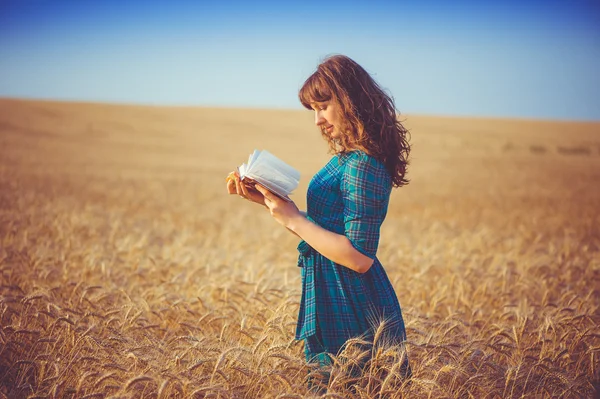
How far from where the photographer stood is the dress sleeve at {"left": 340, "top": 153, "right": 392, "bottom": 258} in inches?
81.6

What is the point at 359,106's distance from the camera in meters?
2.15

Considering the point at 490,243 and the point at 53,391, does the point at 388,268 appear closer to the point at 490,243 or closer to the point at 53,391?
the point at 490,243

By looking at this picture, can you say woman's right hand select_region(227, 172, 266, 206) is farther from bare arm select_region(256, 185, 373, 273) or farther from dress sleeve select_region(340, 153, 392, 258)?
dress sleeve select_region(340, 153, 392, 258)

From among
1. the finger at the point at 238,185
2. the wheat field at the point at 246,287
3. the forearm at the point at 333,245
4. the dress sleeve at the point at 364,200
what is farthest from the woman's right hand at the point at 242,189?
the wheat field at the point at 246,287

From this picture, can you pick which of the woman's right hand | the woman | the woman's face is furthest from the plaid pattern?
the woman's right hand

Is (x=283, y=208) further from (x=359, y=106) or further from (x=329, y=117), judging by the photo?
(x=359, y=106)

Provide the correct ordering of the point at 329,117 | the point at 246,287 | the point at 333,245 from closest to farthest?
the point at 333,245
the point at 329,117
the point at 246,287

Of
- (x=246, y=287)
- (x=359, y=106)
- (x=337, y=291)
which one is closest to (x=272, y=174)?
(x=359, y=106)

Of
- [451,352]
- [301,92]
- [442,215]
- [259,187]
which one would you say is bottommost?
[442,215]

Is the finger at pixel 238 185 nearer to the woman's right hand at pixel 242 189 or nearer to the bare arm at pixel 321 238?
the woman's right hand at pixel 242 189

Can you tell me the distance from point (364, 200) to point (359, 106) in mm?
423

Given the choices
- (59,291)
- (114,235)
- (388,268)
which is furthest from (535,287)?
(114,235)

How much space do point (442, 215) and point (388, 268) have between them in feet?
19.3

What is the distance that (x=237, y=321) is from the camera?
11.7 feet
